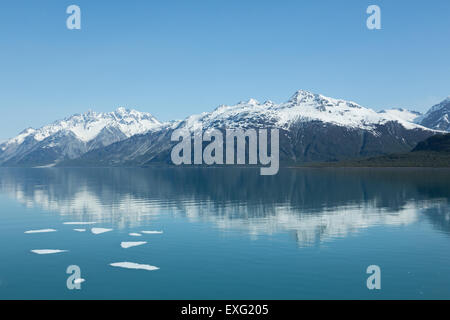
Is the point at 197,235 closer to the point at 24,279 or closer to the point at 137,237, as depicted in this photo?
the point at 137,237

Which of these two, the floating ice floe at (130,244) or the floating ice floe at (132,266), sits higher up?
the floating ice floe at (130,244)

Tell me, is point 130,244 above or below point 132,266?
above

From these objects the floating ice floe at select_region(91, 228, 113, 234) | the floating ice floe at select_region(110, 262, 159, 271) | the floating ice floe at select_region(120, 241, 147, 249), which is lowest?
the floating ice floe at select_region(110, 262, 159, 271)

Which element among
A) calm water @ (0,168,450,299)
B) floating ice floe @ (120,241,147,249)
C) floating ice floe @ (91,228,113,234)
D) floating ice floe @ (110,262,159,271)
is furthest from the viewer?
floating ice floe @ (91,228,113,234)

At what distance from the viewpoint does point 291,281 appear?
4150 cm

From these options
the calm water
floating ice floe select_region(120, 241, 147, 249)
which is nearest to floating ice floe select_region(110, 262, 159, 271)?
the calm water

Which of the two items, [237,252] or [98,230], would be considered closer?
[237,252]

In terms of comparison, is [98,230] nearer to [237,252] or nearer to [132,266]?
[132,266]

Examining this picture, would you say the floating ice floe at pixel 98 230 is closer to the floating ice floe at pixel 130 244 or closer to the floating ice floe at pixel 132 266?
the floating ice floe at pixel 130 244

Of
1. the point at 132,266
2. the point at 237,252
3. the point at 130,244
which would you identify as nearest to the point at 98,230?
the point at 130,244

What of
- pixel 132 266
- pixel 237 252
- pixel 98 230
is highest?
pixel 98 230

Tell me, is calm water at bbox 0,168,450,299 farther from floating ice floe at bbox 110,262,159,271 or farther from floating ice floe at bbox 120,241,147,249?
floating ice floe at bbox 120,241,147,249

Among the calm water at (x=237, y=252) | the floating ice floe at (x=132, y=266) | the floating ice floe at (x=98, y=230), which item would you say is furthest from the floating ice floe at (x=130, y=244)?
the floating ice floe at (x=98, y=230)
